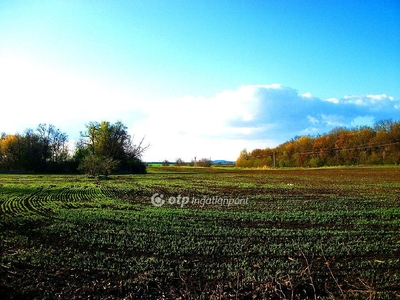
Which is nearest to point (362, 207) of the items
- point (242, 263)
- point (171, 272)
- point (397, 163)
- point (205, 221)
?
point (205, 221)

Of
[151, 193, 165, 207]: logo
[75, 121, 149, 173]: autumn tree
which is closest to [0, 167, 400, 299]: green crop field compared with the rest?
[151, 193, 165, 207]: logo

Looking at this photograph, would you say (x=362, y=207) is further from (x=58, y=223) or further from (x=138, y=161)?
(x=138, y=161)

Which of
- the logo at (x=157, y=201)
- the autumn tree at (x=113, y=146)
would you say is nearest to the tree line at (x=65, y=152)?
the autumn tree at (x=113, y=146)

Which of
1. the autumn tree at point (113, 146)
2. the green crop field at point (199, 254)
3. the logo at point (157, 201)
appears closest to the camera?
the green crop field at point (199, 254)

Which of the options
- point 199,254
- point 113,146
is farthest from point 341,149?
point 199,254

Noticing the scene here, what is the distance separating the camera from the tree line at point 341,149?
64062mm

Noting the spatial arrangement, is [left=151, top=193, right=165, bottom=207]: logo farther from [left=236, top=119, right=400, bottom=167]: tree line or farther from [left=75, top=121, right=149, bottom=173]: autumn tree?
[left=236, top=119, right=400, bottom=167]: tree line

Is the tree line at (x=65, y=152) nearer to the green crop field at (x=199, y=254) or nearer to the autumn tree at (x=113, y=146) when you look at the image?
the autumn tree at (x=113, y=146)

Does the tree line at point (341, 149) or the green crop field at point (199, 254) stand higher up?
the tree line at point (341, 149)

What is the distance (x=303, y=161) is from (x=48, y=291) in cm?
8413

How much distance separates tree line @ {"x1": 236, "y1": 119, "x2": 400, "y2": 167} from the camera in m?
64.1

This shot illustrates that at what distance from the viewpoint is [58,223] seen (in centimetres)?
1189

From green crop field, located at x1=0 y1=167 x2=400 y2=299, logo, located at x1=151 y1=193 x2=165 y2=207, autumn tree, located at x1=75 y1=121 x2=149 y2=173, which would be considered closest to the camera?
green crop field, located at x1=0 y1=167 x2=400 y2=299

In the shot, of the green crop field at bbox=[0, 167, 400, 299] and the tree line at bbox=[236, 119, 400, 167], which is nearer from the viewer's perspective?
the green crop field at bbox=[0, 167, 400, 299]
